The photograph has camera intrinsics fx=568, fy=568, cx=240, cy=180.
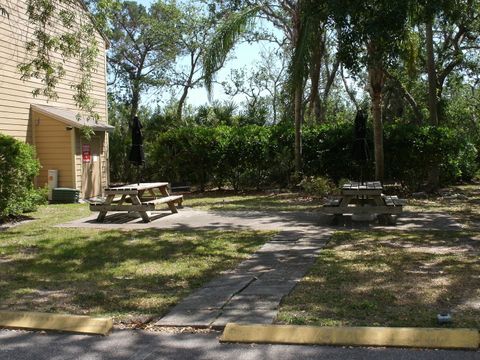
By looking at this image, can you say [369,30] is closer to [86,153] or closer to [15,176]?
[15,176]

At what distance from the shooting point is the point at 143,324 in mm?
4914

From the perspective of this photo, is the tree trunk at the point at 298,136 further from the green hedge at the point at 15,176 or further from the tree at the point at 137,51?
the tree at the point at 137,51

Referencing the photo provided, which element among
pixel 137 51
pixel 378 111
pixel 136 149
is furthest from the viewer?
pixel 137 51

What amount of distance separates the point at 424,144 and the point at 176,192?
7.85 m

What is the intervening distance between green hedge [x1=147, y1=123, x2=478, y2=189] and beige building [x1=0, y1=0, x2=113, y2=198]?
2.54m

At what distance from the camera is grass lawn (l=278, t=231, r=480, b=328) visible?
4.83m

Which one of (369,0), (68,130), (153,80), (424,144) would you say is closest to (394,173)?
(424,144)

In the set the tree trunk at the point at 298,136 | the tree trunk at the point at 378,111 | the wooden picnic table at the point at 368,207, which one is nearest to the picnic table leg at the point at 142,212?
the wooden picnic table at the point at 368,207

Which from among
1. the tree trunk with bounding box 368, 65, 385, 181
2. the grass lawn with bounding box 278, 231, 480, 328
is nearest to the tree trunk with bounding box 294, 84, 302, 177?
the tree trunk with bounding box 368, 65, 385, 181

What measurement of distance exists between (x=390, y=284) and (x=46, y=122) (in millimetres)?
12770

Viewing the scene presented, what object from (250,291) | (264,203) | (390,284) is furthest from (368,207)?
(250,291)

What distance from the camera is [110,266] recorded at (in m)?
7.30

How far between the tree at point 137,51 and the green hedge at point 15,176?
25910mm

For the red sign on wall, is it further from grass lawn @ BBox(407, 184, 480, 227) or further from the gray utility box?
grass lawn @ BBox(407, 184, 480, 227)
